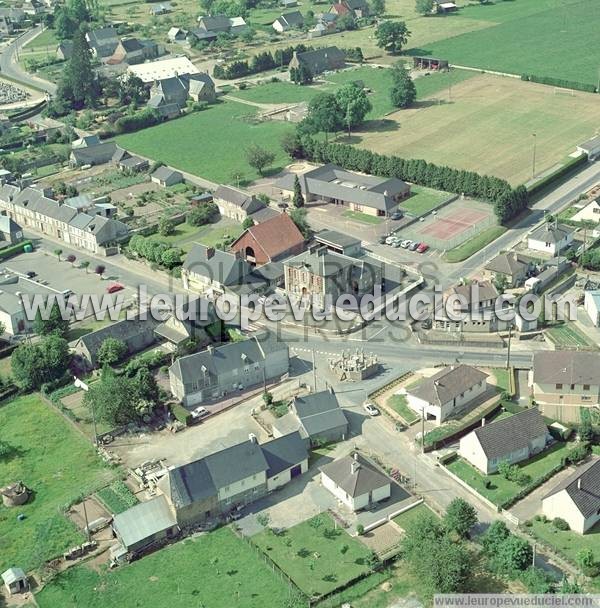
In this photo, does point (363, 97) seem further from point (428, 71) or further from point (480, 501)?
point (480, 501)

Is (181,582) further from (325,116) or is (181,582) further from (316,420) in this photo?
(325,116)

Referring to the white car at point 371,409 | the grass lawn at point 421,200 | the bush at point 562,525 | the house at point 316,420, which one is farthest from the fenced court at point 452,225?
the bush at point 562,525

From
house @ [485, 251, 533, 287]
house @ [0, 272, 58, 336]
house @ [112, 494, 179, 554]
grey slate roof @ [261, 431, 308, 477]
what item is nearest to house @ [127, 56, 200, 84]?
house @ [0, 272, 58, 336]

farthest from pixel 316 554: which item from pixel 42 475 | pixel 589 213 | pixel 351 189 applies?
pixel 589 213

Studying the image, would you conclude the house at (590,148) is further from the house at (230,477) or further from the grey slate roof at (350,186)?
the house at (230,477)

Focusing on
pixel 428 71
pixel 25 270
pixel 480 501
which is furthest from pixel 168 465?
pixel 428 71

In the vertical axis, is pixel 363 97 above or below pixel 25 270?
above
